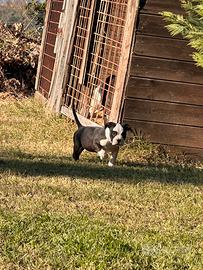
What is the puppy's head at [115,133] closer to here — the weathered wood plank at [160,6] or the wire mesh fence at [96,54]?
the weathered wood plank at [160,6]

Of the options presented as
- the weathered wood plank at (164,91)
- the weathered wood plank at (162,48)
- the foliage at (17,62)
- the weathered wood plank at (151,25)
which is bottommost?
the foliage at (17,62)

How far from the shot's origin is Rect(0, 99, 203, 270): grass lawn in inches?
202

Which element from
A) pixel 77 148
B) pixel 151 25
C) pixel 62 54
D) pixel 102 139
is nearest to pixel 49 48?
pixel 62 54

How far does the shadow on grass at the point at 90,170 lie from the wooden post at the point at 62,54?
4.35 meters

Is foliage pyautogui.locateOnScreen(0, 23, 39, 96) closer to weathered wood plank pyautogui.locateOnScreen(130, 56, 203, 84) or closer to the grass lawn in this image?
the grass lawn

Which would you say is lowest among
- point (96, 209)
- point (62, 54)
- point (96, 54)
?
point (96, 209)

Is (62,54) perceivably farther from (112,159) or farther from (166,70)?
(112,159)

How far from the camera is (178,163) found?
436 inches

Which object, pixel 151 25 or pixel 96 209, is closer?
pixel 96 209

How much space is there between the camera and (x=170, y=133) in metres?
11.3

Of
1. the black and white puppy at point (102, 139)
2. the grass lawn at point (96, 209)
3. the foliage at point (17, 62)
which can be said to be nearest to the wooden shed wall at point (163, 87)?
the grass lawn at point (96, 209)

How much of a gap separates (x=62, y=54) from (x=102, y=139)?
5.22 meters

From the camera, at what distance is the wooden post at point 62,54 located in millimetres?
14359

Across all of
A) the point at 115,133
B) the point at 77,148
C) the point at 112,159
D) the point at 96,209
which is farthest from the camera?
the point at 77,148
